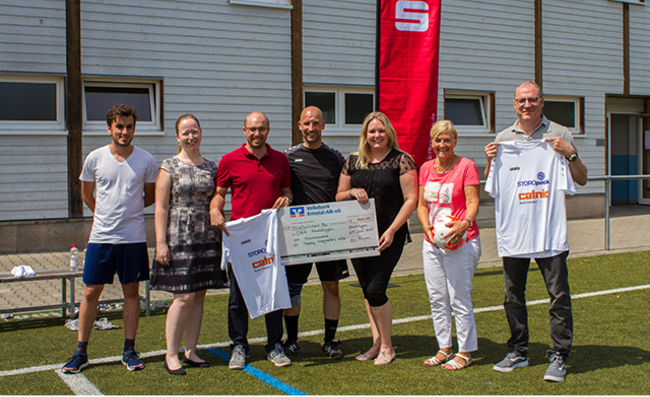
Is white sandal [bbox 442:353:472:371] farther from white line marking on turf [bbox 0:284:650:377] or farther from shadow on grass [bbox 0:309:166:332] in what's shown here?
shadow on grass [bbox 0:309:166:332]

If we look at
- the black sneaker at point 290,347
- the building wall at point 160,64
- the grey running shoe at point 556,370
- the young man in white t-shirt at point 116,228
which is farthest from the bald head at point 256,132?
the building wall at point 160,64

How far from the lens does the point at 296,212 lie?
4.63 meters

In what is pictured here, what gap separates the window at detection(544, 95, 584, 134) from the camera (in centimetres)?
1495

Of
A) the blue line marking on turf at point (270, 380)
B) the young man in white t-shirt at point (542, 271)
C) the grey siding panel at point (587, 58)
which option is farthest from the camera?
the grey siding panel at point (587, 58)

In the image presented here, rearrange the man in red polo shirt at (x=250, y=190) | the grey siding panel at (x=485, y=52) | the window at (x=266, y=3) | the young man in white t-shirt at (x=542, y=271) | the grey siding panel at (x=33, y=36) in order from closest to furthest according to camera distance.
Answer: the young man in white t-shirt at (x=542, y=271), the man in red polo shirt at (x=250, y=190), the grey siding panel at (x=33, y=36), the window at (x=266, y=3), the grey siding panel at (x=485, y=52)

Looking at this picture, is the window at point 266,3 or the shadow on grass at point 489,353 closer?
the shadow on grass at point 489,353

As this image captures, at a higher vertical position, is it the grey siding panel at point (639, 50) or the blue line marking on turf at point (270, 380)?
the grey siding panel at point (639, 50)

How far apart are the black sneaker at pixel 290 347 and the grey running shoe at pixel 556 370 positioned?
2003 millimetres

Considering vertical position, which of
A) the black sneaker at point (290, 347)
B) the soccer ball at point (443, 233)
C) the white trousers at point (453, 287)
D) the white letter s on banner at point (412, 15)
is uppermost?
the white letter s on banner at point (412, 15)

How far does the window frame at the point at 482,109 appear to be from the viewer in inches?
540

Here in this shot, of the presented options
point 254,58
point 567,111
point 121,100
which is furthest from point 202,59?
point 567,111

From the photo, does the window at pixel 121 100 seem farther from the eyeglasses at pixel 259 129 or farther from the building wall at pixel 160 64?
the eyeglasses at pixel 259 129

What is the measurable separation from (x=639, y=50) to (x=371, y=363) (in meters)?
14.9

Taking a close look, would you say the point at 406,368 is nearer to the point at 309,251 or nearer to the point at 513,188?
the point at 309,251
